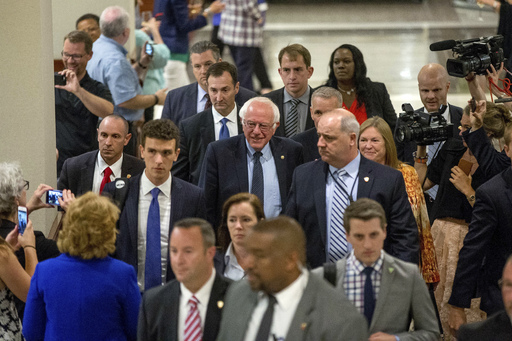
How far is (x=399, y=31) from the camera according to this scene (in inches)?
682

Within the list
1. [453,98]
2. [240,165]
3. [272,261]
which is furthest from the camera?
[453,98]

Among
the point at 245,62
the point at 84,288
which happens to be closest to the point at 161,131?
the point at 84,288

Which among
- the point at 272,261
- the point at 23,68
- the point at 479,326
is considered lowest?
the point at 479,326

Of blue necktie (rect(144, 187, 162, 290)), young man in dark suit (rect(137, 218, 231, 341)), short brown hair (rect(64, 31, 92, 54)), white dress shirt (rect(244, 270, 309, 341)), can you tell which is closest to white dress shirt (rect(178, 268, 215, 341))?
young man in dark suit (rect(137, 218, 231, 341))

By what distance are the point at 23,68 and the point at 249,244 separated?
3516 millimetres

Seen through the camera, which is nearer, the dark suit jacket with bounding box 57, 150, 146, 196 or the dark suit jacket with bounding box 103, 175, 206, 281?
the dark suit jacket with bounding box 103, 175, 206, 281

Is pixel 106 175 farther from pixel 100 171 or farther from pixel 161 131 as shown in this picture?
pixel 161 131

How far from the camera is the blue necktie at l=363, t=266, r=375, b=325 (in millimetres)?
3967

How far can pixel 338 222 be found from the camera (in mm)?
4824

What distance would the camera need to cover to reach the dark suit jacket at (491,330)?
351 cm

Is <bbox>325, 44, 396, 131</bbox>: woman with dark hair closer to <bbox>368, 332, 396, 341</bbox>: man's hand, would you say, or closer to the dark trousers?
<bbox>368, 332, 396, 341</bbox>: man's hand

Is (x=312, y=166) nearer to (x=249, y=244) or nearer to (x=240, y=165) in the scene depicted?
(x=240, y=165)

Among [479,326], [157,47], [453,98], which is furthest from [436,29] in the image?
[479,326]

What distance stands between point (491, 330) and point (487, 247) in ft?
4.23
